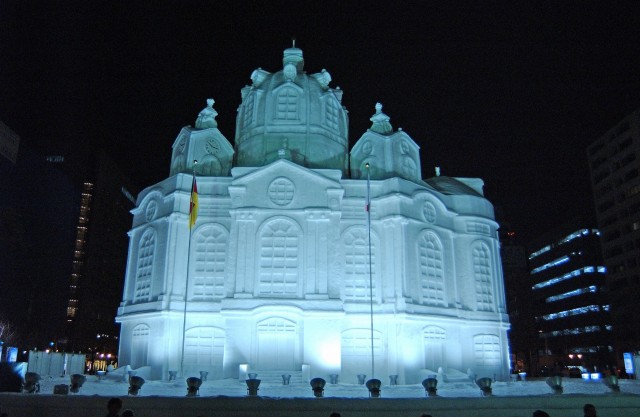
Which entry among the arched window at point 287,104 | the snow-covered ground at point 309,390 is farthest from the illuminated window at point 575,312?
the arched window at point 287,104

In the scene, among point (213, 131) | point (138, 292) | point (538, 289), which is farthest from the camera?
point (538, 289)

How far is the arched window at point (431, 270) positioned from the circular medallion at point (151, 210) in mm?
19448

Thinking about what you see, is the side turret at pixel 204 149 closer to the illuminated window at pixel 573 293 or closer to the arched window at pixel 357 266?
the arched window at pixel 357 266

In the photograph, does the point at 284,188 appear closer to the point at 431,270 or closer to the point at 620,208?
the point at 431,270

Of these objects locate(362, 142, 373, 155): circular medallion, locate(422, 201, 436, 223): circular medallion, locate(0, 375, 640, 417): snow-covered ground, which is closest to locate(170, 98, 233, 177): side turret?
locate(362, 142, 373, 155): circular medallion

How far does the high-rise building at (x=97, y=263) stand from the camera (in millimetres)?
93312

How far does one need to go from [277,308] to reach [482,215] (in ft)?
63.8

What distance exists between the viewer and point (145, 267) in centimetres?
3903

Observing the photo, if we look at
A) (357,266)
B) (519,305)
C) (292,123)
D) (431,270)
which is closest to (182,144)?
(292,123)

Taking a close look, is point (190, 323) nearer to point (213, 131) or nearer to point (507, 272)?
point (213, 131)

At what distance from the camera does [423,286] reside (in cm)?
3812

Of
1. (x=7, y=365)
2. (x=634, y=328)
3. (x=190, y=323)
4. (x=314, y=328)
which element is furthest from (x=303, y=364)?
(x=634, y=328)

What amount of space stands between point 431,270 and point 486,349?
755 cm

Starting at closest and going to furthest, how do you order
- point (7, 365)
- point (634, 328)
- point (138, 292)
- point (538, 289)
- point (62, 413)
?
point (62, 413), point (7, 365), point (138, 292), point (634, 328), point (538, 289)
